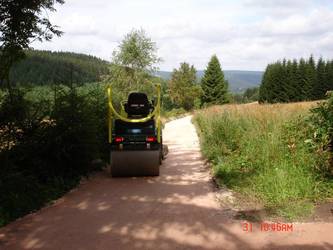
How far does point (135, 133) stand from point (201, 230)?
4.64 m

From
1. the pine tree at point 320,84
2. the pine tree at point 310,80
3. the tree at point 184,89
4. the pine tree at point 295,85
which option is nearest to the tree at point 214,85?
the tree at point 184,89

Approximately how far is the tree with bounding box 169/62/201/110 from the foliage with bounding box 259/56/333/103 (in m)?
24.8

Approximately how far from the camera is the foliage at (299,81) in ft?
280

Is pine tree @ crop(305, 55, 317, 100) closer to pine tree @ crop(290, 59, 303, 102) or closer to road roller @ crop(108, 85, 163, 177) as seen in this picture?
pine tree @ crop(290, 59, 303, 102)

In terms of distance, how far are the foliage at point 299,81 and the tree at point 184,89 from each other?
24.8 m

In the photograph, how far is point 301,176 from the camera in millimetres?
7898

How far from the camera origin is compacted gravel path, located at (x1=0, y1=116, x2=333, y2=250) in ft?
18.7

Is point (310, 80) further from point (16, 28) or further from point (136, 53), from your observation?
point (16, 28)

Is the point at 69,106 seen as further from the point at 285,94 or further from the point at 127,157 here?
the point at 285,94

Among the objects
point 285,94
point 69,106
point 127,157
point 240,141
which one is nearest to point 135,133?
point 127,157

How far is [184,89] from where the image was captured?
208 ft

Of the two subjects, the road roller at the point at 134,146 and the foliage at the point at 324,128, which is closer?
the foliage at the point at 324,128
